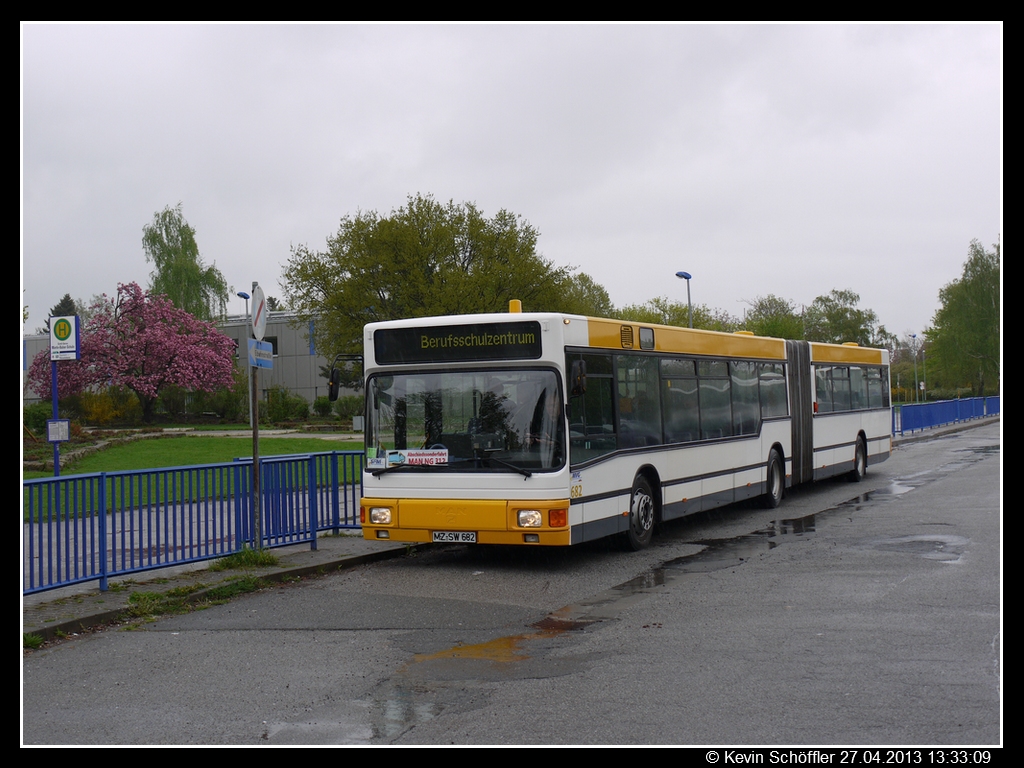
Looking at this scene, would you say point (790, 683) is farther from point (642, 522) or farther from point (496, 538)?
point (642, 522)

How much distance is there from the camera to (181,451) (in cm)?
3022

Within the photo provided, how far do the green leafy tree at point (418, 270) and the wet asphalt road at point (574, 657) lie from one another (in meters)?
33.5

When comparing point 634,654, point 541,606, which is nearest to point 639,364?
point 541,606

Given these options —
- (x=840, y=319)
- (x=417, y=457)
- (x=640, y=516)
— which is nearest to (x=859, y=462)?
(x=640, y=516)

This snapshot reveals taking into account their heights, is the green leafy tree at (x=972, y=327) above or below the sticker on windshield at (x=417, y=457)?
above

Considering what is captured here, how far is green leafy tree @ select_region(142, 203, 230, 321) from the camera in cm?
6888

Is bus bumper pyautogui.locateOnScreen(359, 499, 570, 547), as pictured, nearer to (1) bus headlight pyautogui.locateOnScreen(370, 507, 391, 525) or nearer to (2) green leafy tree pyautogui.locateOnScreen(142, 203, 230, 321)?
(1) bus headlight pyautogui.locateOnScreen(370, 507, 391, 525)

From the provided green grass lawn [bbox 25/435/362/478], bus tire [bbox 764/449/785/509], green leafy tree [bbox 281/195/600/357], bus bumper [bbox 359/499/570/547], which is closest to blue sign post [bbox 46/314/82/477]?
green grass lawn [bbox 25/435/362/478]

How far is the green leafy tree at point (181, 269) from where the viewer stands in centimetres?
6888

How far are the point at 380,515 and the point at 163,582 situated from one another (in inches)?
94.8

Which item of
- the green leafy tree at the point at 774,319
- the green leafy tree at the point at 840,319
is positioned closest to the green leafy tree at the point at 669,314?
the green leafy tree at the point at 774,319

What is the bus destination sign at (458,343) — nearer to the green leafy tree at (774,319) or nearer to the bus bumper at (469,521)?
the bus bumper at (469,521)

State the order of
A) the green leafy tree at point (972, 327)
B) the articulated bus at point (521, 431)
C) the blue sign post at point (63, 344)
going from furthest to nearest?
the green leafy tree at point (972, 327) → the blue sign post at point (63, 344) → the articulated bus at point (521, 431)

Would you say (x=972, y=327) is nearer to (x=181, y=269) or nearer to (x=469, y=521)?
(x=181, y=269)
